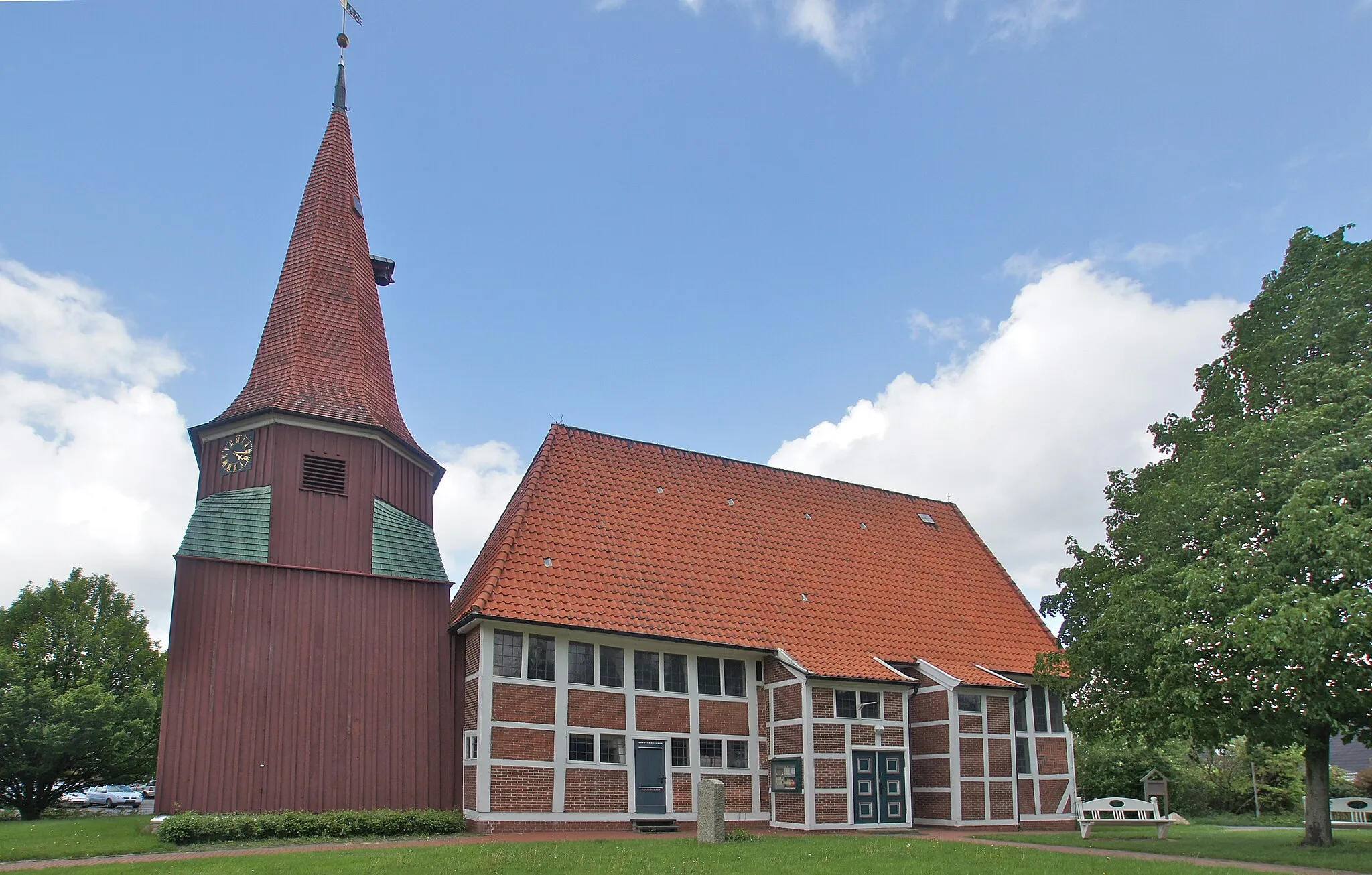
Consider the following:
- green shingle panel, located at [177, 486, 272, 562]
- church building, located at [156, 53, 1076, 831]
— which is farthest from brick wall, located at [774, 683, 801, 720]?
green shingle panel, located at [177, 486, 272, 562]

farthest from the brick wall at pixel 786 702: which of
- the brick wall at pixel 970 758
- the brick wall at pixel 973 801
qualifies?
the brick wall at pixel 973 801

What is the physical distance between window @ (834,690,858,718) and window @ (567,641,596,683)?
519cm

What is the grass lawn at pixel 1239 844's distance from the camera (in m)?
14.8

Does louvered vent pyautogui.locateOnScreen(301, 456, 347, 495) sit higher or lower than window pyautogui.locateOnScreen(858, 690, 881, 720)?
higher

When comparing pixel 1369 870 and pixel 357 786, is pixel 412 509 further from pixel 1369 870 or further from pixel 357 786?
pixel 1369 870

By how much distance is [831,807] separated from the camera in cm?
2009

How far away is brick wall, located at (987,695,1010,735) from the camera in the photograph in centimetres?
2280

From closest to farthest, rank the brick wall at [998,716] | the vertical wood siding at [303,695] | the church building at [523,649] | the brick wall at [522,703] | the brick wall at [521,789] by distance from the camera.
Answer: the vertical wood siding at [303,695], the brick wall at [521,789], the church building at [523,649], the brick wall at [522,703], the brick wall at [998,716]

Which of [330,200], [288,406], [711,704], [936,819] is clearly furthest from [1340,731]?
[330,200]

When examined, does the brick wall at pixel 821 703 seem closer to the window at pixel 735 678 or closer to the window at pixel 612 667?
the window at pixel 735 678

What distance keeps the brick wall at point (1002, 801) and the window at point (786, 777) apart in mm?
5113

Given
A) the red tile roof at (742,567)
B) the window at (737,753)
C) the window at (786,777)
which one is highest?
the red tile roof at (742,567)

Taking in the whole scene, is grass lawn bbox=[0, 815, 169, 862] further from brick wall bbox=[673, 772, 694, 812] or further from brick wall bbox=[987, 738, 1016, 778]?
brick wall bbox=[987, 738, 1016, 778]

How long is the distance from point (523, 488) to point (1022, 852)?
13350mm
